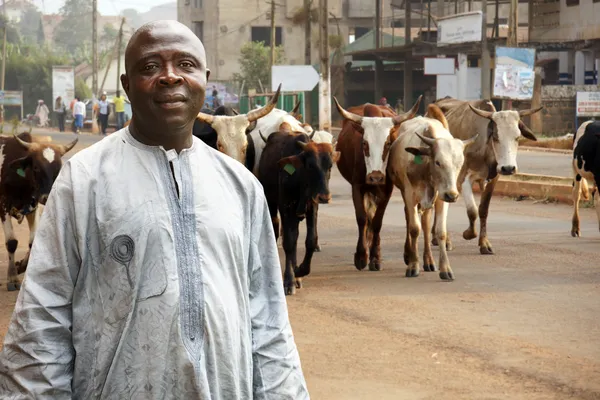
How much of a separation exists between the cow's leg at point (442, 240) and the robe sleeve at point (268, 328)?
7.76 meters

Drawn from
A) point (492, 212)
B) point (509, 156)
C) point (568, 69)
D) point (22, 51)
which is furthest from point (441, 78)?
point (22, 51)

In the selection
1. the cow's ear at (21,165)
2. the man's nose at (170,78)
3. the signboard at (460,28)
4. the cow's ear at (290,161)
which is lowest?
the cow's ear at (21,165)

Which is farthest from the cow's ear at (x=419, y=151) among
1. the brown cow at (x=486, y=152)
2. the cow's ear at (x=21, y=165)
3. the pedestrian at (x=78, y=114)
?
the pedestrian at (x=78, y=114)

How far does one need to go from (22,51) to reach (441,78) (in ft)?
177

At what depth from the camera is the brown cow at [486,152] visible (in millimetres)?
12781

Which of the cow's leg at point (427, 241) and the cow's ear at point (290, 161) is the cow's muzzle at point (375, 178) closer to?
the cow's leg at point (427, 241)

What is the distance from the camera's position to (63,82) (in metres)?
56.8

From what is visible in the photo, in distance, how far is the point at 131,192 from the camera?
294 cm

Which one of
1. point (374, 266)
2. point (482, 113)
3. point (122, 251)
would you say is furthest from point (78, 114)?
point (122, 251)

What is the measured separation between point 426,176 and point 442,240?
653mm

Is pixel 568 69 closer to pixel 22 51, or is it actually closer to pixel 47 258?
pixel 47 258

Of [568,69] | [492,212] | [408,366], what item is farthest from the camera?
[568,69]

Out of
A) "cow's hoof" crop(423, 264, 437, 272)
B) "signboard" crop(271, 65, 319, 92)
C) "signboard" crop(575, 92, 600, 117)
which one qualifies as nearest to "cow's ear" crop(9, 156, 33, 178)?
"cow's hoof" crop(423, 264, 437, 272)

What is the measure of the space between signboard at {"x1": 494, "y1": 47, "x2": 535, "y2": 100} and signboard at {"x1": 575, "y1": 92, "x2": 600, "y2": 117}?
1.50m
